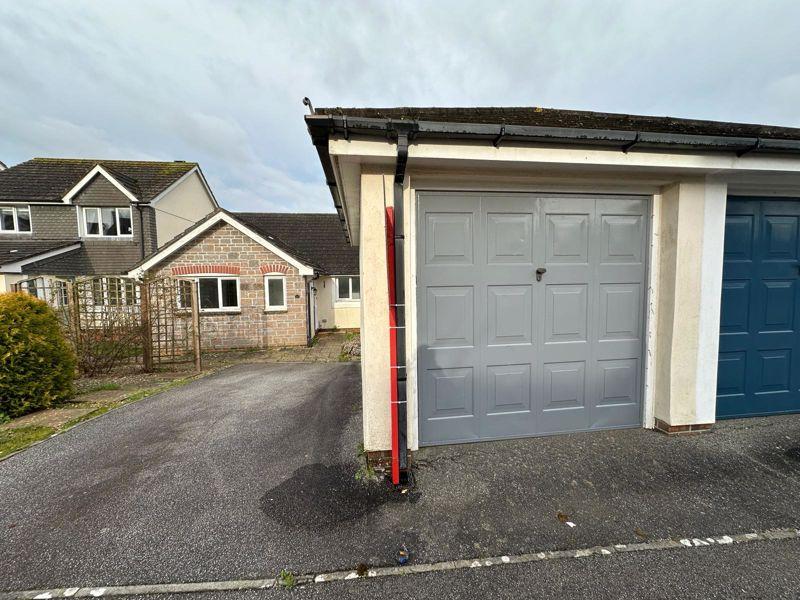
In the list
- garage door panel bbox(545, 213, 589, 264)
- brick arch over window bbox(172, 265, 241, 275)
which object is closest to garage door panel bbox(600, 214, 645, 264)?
garage door panel bbox(545, 213, 589, 264)

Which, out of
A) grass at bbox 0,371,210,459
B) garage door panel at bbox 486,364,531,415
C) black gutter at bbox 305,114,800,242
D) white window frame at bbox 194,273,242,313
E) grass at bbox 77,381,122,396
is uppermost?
black gutter at bbox 305,114,800,242

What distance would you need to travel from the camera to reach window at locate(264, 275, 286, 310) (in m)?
11.3

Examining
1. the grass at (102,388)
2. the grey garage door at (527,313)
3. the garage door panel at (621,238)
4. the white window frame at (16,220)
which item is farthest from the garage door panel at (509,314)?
the white window frame at (16,220)

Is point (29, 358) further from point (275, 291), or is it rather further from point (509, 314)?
point (509, 314)

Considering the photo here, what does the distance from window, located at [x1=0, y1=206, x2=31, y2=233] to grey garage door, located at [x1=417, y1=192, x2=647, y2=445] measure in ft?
64.0

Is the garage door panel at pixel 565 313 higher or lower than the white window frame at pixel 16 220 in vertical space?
lower

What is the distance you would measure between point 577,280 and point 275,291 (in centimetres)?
1003

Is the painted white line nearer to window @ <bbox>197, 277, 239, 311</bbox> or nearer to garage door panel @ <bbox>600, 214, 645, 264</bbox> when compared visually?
garage door panel @ <bbox>600, 214, 645, 264</bbox>

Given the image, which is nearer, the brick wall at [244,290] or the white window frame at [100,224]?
the brick wall at [244,290]

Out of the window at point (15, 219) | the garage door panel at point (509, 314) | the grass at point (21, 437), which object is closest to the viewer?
the garage door panel at point (509, 314)

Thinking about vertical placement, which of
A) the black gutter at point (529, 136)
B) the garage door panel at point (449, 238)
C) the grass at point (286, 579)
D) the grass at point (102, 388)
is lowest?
the grass at point (102, 388)

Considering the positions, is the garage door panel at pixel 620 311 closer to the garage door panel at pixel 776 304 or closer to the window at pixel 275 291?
the garage door panel at pixel 776 304

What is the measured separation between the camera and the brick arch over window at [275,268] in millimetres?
11086

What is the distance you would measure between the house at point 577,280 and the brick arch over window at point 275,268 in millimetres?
7837
